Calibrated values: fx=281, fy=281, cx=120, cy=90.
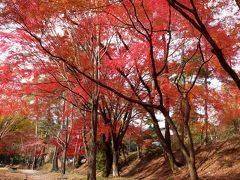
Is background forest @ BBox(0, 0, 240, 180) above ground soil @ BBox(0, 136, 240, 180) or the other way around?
above

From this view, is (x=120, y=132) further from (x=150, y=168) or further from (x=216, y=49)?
(x=216, y=49)

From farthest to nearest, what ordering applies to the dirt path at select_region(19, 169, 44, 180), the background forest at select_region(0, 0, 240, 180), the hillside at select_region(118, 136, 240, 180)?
the dirt path at select_region(19, 169, 44, 180) < the hillside at select_region(118, 136, 240, 180) < the background forest at select_region(0, 0, 240, 180)

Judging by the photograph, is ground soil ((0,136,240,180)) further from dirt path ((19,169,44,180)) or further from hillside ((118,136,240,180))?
dirt path ((19,169,44,180))

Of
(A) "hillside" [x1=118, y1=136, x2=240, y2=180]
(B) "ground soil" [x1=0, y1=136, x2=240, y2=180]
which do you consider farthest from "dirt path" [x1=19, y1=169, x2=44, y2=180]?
(A) "hillside" [x1=118, y1=136, x2=240, y2=180]

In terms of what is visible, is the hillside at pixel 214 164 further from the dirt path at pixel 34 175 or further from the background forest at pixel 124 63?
the dirt path at pixel 34 175

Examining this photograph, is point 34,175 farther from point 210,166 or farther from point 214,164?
point 214,164

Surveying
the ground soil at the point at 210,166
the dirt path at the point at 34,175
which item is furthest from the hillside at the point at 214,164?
the dirt path at the point at 34,175

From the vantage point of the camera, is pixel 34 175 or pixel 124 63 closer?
pixel 124 63

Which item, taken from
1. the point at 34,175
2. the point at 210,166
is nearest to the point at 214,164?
the point at 210,166

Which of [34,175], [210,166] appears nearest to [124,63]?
[210,166]

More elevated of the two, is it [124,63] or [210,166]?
[124,63]

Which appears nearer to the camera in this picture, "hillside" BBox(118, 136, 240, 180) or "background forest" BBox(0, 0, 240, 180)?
"background forest" BBox(0, 0, 240, 180)

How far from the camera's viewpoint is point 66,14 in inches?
493

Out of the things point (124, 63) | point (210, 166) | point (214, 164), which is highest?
point (124, 63)
